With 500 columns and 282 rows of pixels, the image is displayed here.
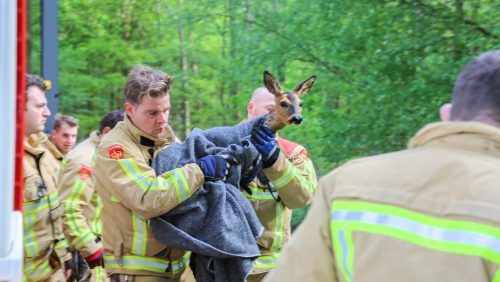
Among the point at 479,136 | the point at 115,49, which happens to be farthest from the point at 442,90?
the point at 115,49

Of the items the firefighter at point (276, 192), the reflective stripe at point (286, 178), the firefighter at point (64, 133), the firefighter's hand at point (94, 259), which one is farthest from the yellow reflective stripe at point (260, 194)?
the firefighter at point (64, 133)

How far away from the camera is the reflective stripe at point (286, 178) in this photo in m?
5.61

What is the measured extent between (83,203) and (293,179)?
2361 millimetres

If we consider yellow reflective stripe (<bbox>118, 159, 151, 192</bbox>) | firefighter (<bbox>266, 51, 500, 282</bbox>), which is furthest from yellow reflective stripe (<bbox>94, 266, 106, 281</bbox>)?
firefighter (<bbox>266, 51, 500, 282</bbox>)

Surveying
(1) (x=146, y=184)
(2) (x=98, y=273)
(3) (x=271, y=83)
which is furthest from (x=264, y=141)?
(2) (x=98, y=273)

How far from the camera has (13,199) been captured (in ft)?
9.24

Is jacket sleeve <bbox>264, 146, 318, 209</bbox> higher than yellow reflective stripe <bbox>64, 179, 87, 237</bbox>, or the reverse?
jacket sleeve <bbox>264, 146, 318, 209</bbox>

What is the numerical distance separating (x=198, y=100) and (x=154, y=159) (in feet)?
54.7

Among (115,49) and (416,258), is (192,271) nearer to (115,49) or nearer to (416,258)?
(416,258)

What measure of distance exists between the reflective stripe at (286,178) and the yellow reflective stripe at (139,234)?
921 millimetres

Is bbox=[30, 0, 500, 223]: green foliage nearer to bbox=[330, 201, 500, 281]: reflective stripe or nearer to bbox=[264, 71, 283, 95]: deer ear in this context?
bbox=[264, 71, 283, 95]: deer ear

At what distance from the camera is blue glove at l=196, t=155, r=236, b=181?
4.99m

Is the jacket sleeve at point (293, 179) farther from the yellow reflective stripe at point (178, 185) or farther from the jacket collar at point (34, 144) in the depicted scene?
the jacket collar at point (34, 144)

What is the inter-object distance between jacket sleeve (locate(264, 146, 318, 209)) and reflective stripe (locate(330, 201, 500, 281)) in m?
2.65
